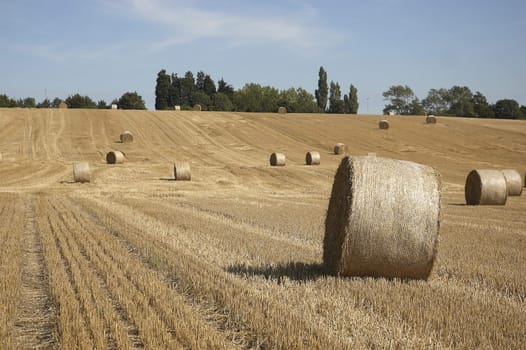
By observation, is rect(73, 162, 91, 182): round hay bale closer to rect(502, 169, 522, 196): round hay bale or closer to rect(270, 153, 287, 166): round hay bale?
rect(270, 153, 287, 166): round hay bale

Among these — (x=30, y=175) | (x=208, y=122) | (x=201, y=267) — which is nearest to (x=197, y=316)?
(x=201, y=267)

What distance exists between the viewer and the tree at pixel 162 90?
105 metres

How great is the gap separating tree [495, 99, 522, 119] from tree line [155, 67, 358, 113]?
83.3ft

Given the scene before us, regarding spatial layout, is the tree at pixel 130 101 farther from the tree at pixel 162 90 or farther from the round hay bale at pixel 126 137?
the round hay bale at pixel 126 137

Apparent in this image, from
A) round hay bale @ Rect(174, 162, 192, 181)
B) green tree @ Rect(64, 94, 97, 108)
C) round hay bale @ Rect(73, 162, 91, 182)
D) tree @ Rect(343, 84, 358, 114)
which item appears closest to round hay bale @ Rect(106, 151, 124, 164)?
round hay bale @ Rect(174, 162, 192, 181)

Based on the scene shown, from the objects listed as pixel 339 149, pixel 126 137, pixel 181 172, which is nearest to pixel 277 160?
pixel 181 172

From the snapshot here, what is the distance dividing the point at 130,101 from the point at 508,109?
59280 millimetres

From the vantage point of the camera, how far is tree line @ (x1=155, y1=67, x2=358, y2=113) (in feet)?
335

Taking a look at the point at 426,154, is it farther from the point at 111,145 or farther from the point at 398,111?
the point at 398,111

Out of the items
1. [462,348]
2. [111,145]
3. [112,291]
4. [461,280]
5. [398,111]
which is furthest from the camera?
[398,111]

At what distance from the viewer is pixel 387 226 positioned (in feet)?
26.1

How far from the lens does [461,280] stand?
7.97 m

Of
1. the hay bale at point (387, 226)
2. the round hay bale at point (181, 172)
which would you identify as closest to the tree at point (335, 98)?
the round hay bale at point (181, 172)

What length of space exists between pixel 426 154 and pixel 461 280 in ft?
116
